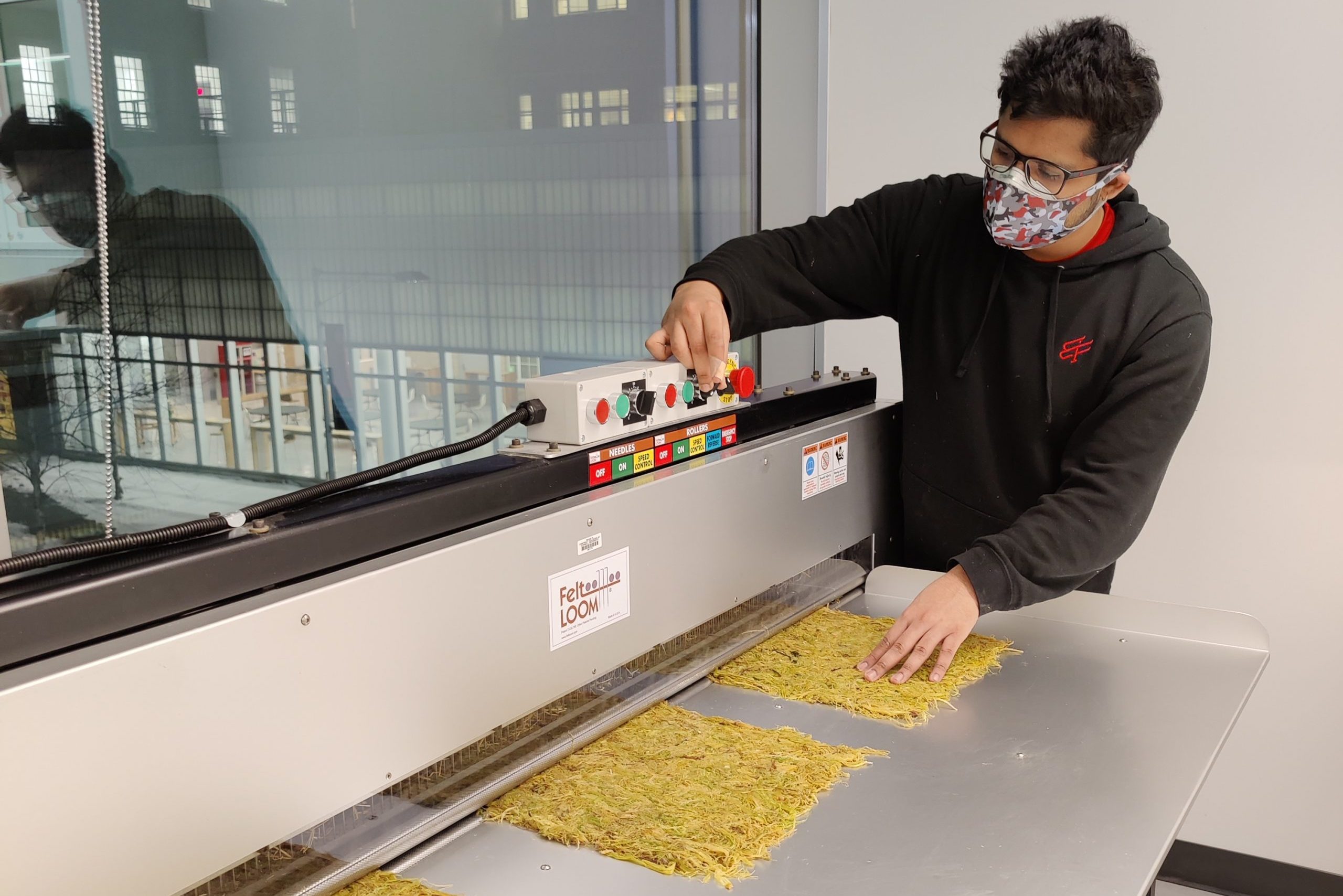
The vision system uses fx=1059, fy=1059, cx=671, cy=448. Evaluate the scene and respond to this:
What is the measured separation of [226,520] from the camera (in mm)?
839

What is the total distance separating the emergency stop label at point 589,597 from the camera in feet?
3.44

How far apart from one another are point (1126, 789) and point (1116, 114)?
2.76 ft

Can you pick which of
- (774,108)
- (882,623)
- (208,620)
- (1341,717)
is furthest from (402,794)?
(1341,717)

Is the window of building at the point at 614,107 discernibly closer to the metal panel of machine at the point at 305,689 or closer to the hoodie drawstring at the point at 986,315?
the hoodie drawstring at the point at 986,315

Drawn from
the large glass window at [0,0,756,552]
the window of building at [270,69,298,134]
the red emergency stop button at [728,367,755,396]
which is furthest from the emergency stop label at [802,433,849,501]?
the window of building at [270,69,298,134]

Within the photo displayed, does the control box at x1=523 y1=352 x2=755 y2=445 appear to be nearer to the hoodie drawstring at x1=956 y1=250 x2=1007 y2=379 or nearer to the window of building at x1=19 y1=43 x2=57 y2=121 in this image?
the hoodie drawstring at x1=956 y1=250 x2=1007 y2=379

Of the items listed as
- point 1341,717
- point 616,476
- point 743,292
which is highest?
point 743,292

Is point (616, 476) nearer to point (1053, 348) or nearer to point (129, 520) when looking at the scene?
point (1053, 348)

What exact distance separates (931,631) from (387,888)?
73cm

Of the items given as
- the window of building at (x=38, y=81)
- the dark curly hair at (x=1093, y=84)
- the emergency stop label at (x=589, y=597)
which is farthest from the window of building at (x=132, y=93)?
the dark curly hair at (x=1093, y=84)

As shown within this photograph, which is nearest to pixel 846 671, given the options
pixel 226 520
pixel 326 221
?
pixel 226 520

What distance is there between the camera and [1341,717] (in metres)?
2.34

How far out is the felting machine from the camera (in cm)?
70

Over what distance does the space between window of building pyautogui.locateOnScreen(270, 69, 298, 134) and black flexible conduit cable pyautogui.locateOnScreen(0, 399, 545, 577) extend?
918 millimetres
